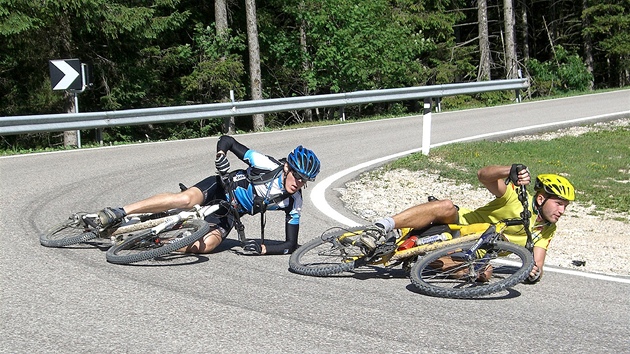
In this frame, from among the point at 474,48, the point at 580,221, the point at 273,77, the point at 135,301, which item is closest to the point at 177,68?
the point at 273,77

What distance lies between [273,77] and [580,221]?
2583 cm

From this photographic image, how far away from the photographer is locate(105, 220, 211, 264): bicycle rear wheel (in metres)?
7.06

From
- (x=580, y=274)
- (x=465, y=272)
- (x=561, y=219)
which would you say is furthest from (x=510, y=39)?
(x=465, y=272)

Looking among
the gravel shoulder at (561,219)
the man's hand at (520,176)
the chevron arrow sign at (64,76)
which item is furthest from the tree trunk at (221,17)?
the man's hand at (520,176)

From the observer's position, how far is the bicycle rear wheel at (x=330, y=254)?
6965 millimetres

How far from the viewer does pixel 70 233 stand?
7906mm

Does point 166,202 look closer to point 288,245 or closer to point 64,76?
point 288,245

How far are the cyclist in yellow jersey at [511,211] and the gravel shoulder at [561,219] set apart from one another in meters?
1.00

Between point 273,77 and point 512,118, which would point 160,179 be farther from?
point 273,77

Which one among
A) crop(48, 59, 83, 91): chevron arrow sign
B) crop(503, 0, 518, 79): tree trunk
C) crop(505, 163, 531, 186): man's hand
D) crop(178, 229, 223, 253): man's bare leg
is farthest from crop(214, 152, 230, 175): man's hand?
crop(503, 0, 518, 79): tree trunk

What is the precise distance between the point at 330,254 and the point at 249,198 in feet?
3.47

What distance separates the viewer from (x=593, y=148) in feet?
52.6

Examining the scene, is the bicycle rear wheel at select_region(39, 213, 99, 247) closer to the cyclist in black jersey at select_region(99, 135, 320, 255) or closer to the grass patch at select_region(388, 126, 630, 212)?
the cyclist in black jersey at select_region(99, 135, 320, 255)

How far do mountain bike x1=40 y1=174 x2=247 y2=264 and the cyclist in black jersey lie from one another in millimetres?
86
